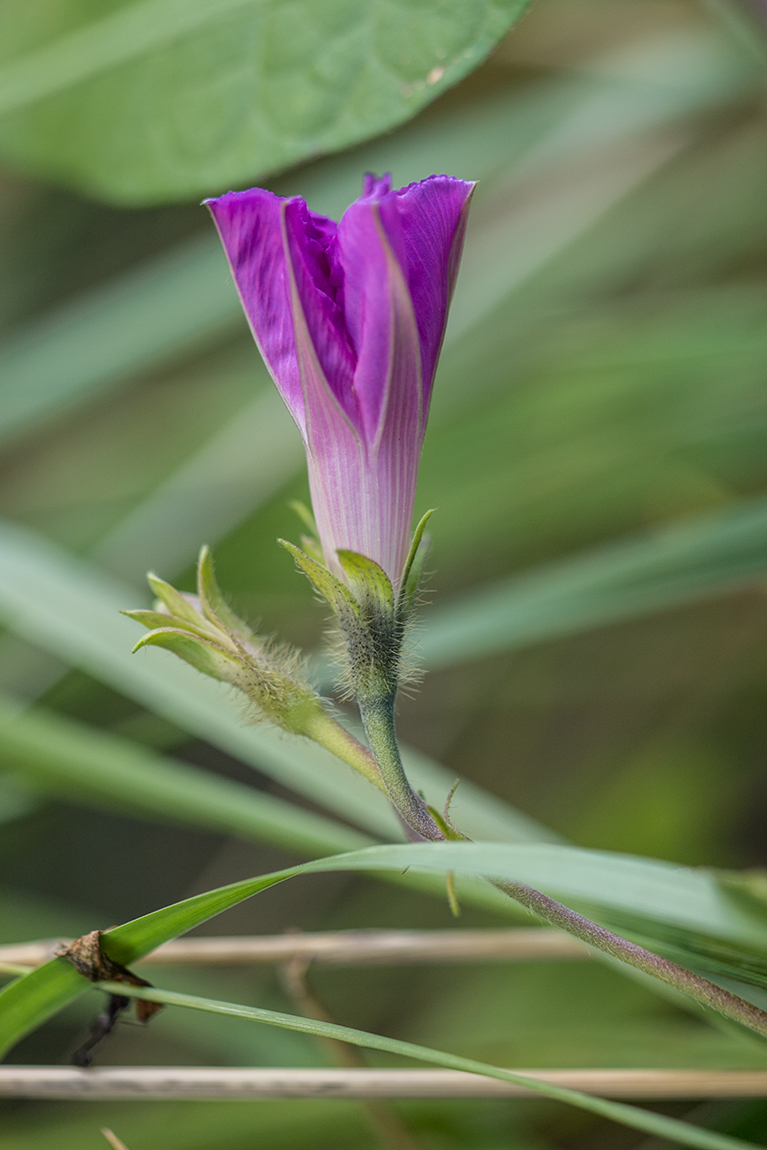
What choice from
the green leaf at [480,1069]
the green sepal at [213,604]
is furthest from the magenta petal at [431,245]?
the green leaf at [480,1069]

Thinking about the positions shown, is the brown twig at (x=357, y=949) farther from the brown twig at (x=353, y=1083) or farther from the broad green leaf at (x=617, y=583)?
the broad green leaf at (x=617, y=583)

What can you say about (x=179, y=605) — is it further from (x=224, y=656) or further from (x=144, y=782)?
(x=144, y=782)

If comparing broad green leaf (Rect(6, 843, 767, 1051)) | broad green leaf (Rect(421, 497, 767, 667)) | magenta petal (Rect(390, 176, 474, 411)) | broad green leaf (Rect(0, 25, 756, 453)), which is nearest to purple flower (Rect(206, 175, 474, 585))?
magenta petal (Rect(390, 176, 474, 411))

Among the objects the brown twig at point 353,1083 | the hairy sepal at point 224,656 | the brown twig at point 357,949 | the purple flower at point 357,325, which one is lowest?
the brown twig at point 353,1083

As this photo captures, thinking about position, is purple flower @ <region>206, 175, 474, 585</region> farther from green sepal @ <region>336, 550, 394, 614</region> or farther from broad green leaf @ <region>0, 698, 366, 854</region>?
broad green leaf @ <region>0, 698, 366, 854</region>

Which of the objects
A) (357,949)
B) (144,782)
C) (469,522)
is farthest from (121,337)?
(357,949)
